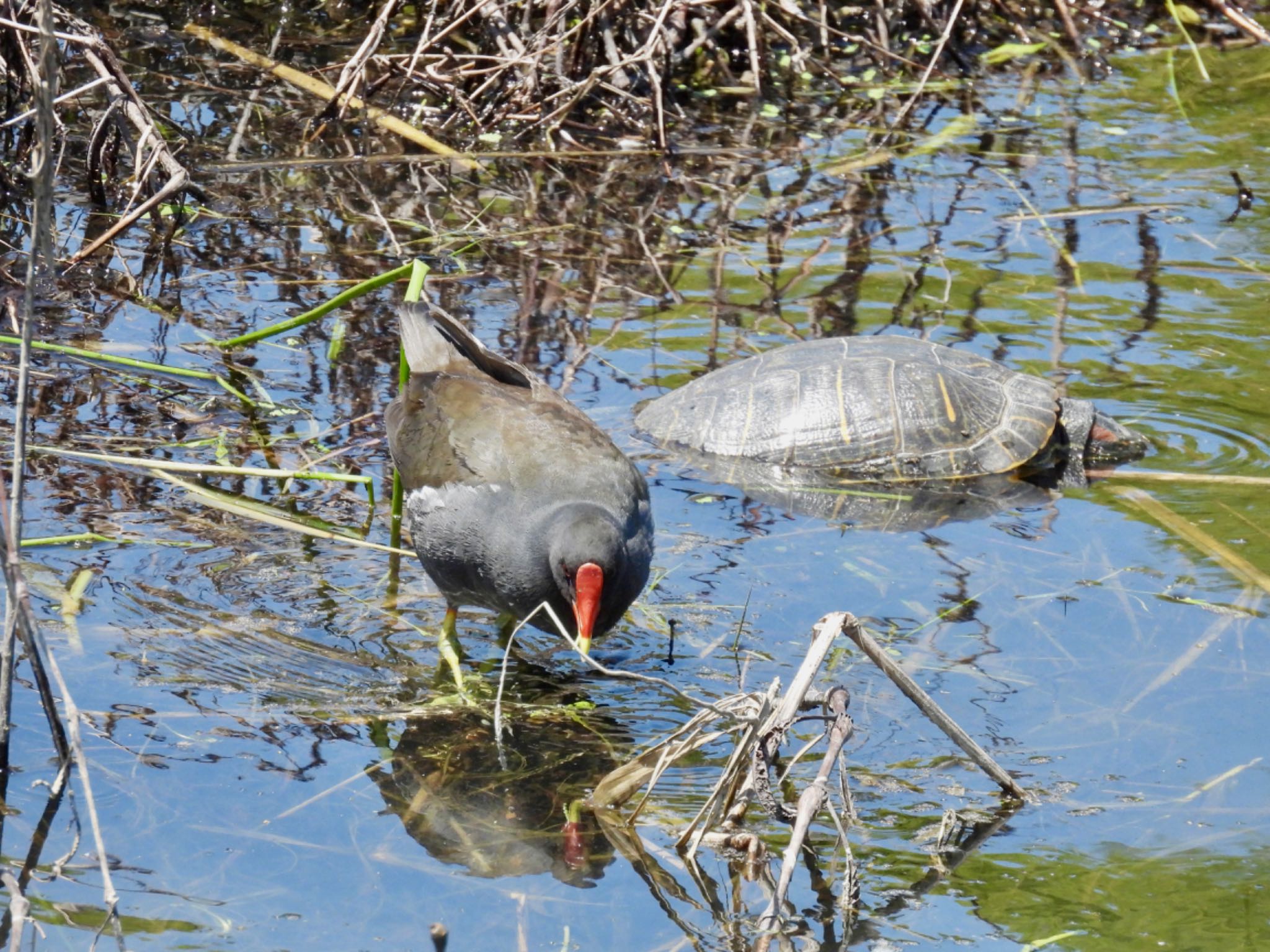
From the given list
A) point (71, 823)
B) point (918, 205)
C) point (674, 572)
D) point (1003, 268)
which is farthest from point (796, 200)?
point (71, 823)

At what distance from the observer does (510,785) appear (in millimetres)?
3543

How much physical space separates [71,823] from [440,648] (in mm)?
1203

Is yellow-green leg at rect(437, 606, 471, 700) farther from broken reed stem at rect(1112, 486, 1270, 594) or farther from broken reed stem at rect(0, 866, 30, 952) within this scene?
broken reed stem at rect(1112, 486, 1270, 594)

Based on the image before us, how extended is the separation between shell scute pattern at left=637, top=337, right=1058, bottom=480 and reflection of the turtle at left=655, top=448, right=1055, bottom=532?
0.05 m

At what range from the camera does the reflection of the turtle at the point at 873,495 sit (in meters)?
5.22

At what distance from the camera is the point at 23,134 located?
6629 mm

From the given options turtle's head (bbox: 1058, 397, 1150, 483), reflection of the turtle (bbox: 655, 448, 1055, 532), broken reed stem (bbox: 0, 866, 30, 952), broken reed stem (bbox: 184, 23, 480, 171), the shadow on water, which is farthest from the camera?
broken reed stem (bbox: 184, 23, 480, 171)

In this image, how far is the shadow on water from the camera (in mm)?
3150

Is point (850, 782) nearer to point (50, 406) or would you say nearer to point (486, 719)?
point (486, 719)

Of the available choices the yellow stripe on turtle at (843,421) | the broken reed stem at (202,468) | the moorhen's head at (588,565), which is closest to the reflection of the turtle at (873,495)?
the yellow stripe on turtle at (843,421)

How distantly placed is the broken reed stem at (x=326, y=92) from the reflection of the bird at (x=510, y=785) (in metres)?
4.77

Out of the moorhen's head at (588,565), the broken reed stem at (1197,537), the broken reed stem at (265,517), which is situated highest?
the moorhen's head at (588,565)

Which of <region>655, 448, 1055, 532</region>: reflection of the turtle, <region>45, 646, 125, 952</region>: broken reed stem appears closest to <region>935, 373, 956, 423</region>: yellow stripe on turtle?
<region>655, 448, 1055, 532</region>: reflection of the turtle

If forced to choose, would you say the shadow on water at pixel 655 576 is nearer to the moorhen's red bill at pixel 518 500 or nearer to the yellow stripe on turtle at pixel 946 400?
the moorhen's red bill at pixel 518 500
